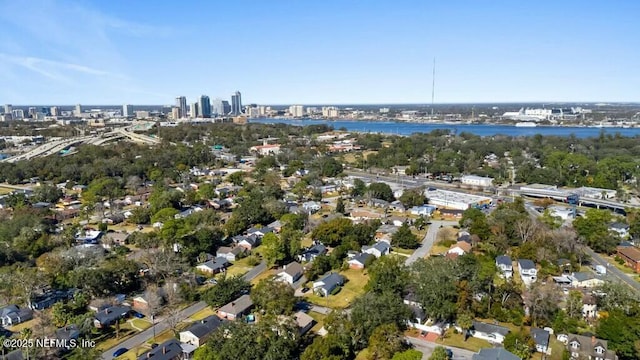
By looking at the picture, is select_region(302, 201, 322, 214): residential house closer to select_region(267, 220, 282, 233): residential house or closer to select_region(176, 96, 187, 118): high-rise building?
select_region(267, 220, 282, 233): residential house

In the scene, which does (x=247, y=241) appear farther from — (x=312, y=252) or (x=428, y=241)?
(x=428, y=241)

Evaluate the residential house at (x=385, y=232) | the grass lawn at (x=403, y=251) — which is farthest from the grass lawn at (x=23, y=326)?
the residential house at (x=385, y=232)

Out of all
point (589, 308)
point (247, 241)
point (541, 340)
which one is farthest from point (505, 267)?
point (247, 241)

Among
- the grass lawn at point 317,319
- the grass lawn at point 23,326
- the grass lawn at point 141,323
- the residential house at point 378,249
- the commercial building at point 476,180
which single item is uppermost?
the commercial building at point 476,180

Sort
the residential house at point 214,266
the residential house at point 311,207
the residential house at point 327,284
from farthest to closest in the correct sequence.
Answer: the residential house at point 311,207
the residential house at point 214,266
the residential house at point 327,284

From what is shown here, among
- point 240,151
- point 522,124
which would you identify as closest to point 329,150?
point 240,151

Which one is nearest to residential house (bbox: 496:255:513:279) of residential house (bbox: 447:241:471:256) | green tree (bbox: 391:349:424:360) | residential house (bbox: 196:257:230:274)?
residential house (bbox: 447:241:471:256)

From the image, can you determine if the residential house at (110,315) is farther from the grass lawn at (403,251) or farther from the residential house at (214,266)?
the grass lawn at (403,251)
